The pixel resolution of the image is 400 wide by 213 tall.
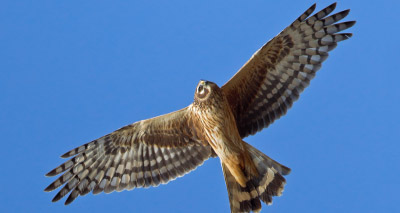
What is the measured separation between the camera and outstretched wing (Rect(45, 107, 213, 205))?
7777 mm

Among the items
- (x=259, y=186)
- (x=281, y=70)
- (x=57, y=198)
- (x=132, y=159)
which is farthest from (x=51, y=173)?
(x=281, y=70)

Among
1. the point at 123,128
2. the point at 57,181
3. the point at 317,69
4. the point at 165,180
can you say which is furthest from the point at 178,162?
the point at 317,69

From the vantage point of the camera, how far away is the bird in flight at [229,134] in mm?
7297

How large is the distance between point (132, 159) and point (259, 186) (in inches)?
64.1

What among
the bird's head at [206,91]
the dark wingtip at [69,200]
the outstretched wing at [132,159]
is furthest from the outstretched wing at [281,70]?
the dark wingtip at [69,200]

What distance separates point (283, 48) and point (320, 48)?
1.35 ft

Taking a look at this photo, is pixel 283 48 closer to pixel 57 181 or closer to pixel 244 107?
pixel 244 107

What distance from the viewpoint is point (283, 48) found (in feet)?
24.7

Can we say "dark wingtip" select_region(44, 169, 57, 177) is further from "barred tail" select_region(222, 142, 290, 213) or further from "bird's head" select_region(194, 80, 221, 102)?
"barred tail" select_region(222, 142, 290, 213)

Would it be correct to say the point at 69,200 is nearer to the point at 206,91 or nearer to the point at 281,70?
the point at 206,91

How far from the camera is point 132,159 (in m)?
8.01

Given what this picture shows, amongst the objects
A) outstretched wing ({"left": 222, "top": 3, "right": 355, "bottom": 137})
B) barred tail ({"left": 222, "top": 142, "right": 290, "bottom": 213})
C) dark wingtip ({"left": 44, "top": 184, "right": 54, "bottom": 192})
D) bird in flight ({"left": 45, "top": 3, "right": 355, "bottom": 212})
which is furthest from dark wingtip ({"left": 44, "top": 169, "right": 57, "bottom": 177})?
outstretched wing ({"left": 222, "top": 3, "right": 355, "bottom": 137})

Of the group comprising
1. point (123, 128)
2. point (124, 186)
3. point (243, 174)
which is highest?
point (123, 128)

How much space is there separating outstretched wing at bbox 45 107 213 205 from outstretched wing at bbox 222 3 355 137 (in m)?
0.65
